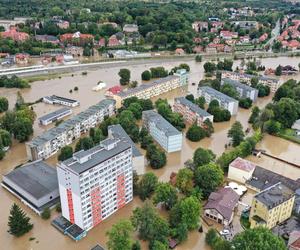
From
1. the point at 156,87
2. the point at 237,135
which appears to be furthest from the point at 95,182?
the point at 156,87

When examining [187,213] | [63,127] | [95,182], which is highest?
[95,182]

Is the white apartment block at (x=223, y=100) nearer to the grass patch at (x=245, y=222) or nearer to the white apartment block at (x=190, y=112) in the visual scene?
the white apartment block at (x=190, y=112)

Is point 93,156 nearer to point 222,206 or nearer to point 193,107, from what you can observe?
point 222,206

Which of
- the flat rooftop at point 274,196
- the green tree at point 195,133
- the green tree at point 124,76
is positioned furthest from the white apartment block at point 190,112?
the flat rooftop at point 274,196

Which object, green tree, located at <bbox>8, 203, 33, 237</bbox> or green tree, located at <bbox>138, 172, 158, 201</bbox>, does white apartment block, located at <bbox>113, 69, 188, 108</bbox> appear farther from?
green tree, located at <bbox>8, 203, 33, 237</bbox>

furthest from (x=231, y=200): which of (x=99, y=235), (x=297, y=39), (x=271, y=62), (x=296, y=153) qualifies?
(x=297, y=39)

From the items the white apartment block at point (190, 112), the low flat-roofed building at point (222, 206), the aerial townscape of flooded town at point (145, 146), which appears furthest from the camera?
the white apartment block at point (190, 112)
